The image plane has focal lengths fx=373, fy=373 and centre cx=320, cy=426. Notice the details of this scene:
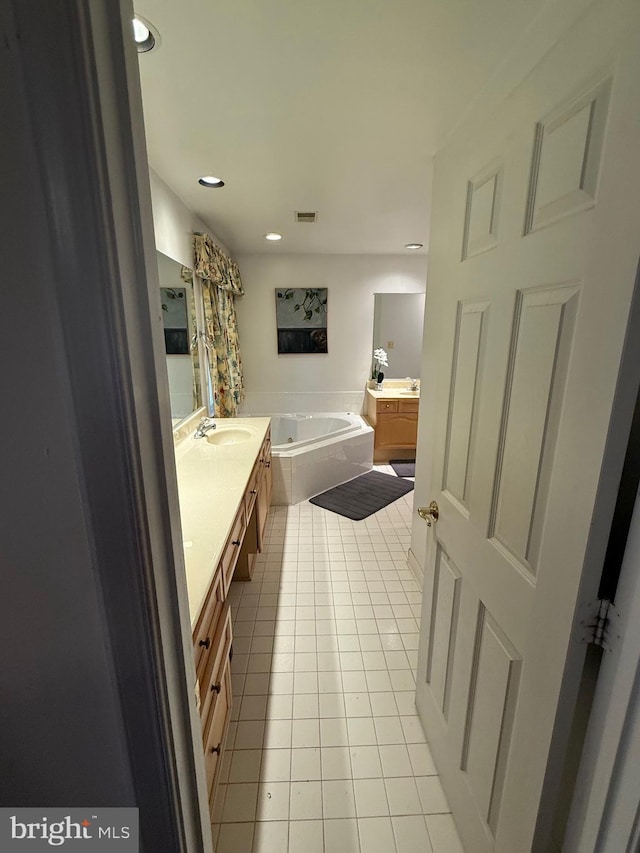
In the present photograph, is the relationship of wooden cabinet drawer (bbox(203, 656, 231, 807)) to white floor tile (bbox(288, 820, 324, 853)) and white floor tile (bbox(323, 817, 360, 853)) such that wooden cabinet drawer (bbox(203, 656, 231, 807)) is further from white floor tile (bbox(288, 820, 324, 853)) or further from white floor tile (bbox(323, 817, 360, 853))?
white floor tile (bbox(323, 817, 360, 853))

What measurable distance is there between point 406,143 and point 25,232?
1.86 meters

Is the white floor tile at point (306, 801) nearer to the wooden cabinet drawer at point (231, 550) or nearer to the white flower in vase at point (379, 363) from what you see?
the wooden cabinet drawer at point (231, 550)

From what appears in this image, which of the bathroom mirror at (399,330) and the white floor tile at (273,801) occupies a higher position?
the bathroom mirror at (399,330)

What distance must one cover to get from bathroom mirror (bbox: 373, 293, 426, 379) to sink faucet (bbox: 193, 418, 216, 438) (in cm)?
257

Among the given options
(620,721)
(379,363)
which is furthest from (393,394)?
(620,721)

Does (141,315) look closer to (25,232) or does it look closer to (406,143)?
(25,232)

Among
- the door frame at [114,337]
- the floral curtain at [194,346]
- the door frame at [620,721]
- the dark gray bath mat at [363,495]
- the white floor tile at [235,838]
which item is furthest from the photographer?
the dark gray bath mat at [363,495]

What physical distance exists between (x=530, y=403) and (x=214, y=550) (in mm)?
1012

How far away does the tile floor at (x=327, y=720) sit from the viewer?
1.19m

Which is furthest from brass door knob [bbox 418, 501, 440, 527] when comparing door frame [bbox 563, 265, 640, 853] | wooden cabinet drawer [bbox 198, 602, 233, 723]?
wooden cabinet drawer [bbox 198, 602, 233, 723]

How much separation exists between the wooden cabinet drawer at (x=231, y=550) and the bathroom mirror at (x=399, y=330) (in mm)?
3419

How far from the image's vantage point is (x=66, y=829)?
584 mm

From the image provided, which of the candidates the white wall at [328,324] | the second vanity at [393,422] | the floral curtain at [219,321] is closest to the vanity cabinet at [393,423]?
the second vanity at [393,422]

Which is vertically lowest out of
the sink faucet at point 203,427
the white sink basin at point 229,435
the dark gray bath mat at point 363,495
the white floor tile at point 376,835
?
the white floor tile at point 376,835
